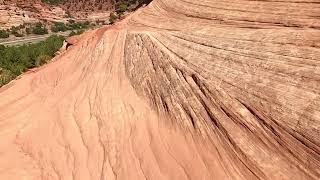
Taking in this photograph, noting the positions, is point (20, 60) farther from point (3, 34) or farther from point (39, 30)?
point (39, 30)

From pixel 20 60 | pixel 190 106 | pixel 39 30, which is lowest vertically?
pixel 39 30

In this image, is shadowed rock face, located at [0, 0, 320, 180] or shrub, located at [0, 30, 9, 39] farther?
shrub, located at [0, 30, 9, 39]

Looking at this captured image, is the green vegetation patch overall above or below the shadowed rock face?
below

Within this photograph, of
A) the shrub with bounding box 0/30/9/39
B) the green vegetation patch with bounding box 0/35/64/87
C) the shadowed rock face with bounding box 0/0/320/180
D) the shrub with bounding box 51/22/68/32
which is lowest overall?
the shrub with bounding box 51/22/68/32

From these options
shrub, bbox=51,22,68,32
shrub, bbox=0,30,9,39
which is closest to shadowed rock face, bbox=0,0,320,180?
shrub, bbox=0,30,9,39

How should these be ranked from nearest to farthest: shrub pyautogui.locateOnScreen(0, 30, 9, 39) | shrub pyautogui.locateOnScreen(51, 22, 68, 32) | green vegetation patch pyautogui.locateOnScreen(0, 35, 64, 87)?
green vegetation patch pyautogui.locateOnScreen(0, 35, 64, 87) → shrub pyautogui.locateOnScreen(0, 30, 9, 39) → shrub pyautogui.locateOnScreen(51, 22, 68, 32)

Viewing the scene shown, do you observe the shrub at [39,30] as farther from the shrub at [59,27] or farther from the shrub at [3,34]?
the shrub at [3,34]

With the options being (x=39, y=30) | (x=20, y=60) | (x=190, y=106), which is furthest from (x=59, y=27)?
(x=190, y=106)

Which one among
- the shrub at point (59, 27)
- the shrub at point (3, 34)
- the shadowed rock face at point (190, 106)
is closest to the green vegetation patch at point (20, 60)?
the shadowed rock face at point (190, 106)

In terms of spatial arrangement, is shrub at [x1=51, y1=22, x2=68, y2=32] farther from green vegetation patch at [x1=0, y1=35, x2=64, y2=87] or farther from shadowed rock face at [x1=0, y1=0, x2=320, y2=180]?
shadowed rock face at [x1=0, y1=0, x2=320, y2=180]
